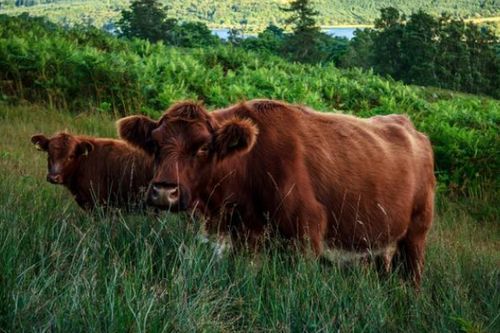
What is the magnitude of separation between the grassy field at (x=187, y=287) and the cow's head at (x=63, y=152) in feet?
7.94

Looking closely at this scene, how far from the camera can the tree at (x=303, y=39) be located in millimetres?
45719

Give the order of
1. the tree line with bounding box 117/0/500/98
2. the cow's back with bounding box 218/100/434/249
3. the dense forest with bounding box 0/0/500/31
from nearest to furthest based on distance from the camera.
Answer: the cow's back with bounding box 218/100/434/249 < the tree line with bounding box 117/0/500/98 < the dense forest with bounding box 0/0/500/31

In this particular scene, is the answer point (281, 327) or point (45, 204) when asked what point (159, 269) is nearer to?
point (281, 327)

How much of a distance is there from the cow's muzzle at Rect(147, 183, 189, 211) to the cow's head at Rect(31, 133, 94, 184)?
376cm

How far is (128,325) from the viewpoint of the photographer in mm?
4172

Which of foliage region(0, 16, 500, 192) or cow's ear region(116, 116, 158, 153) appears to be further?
foliage region(0, 16, 500, 192)

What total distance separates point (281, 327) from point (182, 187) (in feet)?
4.97

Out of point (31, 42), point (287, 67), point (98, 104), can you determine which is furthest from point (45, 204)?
point (287, 67)

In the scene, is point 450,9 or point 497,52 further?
point 450,9

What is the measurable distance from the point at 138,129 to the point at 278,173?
1.21m

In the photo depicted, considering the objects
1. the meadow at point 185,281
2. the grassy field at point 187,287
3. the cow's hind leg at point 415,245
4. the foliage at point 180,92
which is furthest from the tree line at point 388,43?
the grassy field at point 187,287

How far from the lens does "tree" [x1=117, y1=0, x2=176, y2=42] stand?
147 feet

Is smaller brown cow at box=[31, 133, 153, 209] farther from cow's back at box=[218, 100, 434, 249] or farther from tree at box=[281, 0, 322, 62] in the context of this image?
tree at box=[281, 0, 322, 62]

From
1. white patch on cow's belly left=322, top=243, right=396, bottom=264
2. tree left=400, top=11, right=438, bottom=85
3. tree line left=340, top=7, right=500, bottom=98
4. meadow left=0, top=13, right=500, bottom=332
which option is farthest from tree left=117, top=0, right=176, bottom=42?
white patch on cow's belly left=322, top=243, right=396, bottom=264
